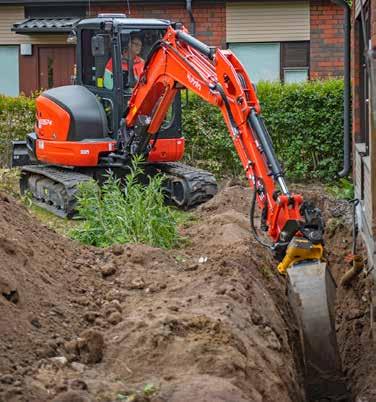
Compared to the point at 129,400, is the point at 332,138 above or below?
above

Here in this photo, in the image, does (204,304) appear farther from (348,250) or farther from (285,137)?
(285,137)

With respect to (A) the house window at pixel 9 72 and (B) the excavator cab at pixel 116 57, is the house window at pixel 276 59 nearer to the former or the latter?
(A) the house window at pixel 9 72

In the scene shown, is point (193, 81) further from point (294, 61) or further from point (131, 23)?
point (294, 61)

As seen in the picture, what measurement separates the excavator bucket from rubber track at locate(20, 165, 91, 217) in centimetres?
685

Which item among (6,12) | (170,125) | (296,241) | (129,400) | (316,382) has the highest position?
(6,12)

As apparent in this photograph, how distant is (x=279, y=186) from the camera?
920cm

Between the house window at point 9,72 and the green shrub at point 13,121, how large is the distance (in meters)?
4.80

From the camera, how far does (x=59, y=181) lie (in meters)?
15.1

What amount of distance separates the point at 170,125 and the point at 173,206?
124 cm

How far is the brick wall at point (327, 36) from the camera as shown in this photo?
23.4 m

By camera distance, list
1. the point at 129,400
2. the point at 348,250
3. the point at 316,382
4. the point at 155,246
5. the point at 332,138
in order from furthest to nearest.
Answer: the point at 332,138 → the point at 348,250 → the point at 155,246 → the point at 316,382 → the point at 129,400

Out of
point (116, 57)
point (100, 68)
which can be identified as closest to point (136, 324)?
point (116, 57)

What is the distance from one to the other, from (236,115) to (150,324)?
11.6ft

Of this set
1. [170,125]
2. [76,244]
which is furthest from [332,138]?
[76,244]
